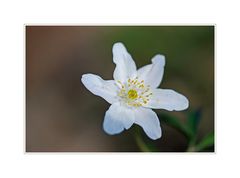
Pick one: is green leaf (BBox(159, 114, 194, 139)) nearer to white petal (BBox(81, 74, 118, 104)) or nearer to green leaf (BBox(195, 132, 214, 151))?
green leaf (BBox(195, 132, 214, 151))

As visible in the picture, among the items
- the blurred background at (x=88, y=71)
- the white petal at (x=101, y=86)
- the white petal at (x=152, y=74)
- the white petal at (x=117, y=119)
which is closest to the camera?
the white petal at (x=117, y=119)

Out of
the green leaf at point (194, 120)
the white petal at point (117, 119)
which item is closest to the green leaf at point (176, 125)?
the green leaf at point (194, 120)

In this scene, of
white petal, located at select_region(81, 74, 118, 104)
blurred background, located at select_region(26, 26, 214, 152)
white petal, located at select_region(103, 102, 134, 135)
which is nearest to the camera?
white petal, located at select_region(103, 102, 134, 135)

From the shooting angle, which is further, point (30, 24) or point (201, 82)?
point (201, 82)

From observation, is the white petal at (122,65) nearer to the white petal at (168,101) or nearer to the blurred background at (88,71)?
the white petal at (168,101)

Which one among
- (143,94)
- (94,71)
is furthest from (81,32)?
(143,94)

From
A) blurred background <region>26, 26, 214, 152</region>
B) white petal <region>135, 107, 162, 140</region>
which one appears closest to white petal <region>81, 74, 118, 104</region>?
white petal <region>135, 107, 162, 140</region>

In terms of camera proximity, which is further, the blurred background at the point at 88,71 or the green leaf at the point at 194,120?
the blurred background at the point at 88,71
